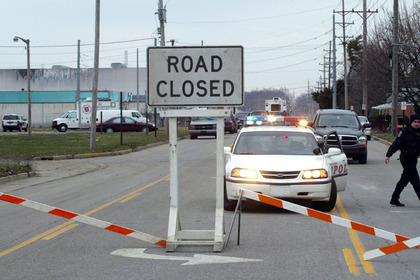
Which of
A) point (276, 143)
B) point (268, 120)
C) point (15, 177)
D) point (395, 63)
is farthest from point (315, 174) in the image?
point (395, 63)

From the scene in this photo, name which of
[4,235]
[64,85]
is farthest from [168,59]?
[64,85]

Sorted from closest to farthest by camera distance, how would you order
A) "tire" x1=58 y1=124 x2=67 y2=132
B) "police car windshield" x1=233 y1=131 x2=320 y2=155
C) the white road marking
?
the white road marking < "police car windshield" x1=233 y1=131 x2=320 y2=155 < "tire" x1=58 y1=124 x2=67 y2=132

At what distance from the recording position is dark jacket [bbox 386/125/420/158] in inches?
449

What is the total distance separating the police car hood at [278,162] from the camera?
1032cm

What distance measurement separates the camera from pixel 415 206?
11672 millimetres

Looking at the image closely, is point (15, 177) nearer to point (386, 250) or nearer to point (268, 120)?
point (268, 120)

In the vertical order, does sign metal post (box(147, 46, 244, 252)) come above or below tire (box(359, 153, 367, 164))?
above

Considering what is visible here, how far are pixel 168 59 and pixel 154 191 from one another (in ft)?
21.8

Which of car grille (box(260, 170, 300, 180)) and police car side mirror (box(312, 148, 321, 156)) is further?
police car side mirror (box(312, 148, 321, 156))

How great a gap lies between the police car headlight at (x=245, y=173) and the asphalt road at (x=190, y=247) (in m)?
0.67

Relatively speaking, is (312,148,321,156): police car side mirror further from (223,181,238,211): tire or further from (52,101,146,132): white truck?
(52,101,146,132): white truck

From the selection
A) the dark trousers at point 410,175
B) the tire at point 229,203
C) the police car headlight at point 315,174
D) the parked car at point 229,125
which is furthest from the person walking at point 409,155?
the parked car at point 229,125

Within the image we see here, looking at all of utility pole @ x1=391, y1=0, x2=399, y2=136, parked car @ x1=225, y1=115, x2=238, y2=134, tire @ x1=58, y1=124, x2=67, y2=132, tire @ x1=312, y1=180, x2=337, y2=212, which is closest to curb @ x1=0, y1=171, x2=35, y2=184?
tire @ x1=312, y1=180, x2=337, y2=212

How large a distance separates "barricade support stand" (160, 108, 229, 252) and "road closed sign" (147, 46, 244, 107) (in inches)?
5.5
